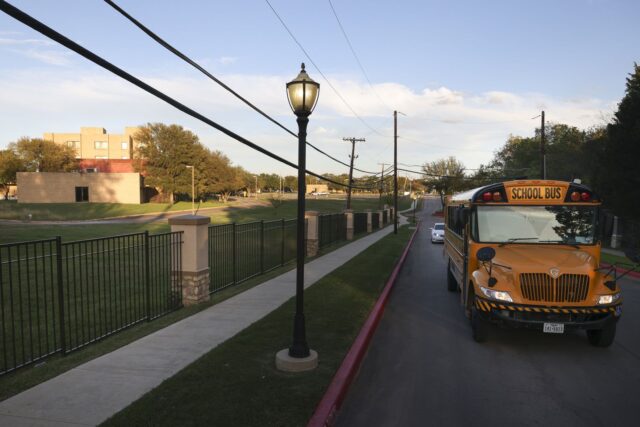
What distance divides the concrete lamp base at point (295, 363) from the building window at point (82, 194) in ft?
263

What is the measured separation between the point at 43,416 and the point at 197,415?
1530 mm

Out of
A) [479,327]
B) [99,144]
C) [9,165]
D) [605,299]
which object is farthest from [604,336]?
[99,144]

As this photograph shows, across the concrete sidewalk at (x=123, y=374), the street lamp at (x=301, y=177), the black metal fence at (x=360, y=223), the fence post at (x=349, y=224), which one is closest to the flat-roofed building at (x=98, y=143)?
the black metal fence at (x=360, y=223)

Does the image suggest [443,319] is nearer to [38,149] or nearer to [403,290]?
[403,290]

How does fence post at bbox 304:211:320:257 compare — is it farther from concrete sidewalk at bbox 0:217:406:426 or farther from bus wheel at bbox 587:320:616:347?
bus wheel at bbox 587:320:616:347

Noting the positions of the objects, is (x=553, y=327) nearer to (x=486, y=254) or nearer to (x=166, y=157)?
(x=486, y=254)

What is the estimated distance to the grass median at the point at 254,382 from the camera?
15.1 ft

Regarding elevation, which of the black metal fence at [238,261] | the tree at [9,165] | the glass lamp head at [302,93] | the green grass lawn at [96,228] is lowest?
the green grass lawn at [96,228]

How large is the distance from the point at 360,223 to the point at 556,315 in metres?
29.3

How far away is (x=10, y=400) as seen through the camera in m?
5.01

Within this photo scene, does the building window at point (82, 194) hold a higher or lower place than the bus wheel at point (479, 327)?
higher

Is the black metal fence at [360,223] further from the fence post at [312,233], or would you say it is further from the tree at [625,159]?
the tree at [625,159]

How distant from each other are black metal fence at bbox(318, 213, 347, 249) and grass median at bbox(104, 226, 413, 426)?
14.2 metres

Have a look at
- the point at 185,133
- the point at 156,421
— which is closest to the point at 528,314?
the point at 156,421
